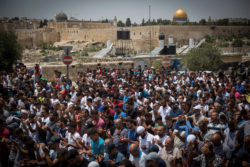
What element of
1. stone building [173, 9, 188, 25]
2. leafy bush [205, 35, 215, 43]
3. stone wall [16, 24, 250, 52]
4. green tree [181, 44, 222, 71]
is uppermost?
stone building [173, 9, 188, 25]

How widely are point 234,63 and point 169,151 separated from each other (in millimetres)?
19522

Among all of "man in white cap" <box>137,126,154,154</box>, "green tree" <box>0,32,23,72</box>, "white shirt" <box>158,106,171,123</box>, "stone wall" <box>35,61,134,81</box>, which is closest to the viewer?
"man in white cap" <box>137,126,154,154</box>

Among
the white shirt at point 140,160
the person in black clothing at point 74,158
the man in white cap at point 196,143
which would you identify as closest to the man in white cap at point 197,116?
the man in white cap at point 196,143

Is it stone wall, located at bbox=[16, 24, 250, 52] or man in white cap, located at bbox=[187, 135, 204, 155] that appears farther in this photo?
stone wall, located at bbox=[16, 24, 250, 52]

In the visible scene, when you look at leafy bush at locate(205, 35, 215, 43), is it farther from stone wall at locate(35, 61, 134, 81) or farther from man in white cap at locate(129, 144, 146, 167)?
man in white cap at locate(129, 144, 146, 167)

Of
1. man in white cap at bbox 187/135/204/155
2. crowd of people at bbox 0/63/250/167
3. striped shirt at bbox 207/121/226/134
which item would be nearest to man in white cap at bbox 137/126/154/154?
crowd of people at bbox 0/63/250/167

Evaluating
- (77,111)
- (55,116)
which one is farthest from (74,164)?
(77,111)

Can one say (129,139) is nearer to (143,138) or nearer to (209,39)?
(143,138)

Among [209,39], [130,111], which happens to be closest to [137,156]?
[130,111]

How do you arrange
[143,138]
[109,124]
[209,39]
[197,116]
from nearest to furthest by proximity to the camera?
[143,138], [109,124], [197,116], [209,39]

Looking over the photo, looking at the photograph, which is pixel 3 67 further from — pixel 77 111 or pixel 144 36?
pixel 144 36

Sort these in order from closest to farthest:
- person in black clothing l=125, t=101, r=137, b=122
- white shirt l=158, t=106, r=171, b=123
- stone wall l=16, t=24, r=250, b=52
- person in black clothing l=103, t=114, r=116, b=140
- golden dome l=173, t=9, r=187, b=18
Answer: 1. person in black clothing l=103, t=114, r=116, b=140
2. person in black clothing l=125, t=101, r=137, b=122
3. white shirt l=158, t=106, r=171, b=123
4. stone wall l=16, t=24, r=250, b=52
5. golden dome l=173, t=9, r=187, b=18

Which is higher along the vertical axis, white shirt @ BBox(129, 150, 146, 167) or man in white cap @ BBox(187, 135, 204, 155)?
man in white cap @ BBox(187, 135, 204, 155)

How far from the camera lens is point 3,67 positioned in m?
13.6
